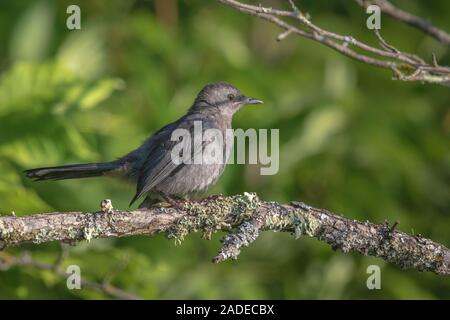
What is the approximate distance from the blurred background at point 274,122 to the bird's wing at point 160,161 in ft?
1.81

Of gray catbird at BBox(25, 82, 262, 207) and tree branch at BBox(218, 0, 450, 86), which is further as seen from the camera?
gray catbird at BBox(25, 82, 262, 207)

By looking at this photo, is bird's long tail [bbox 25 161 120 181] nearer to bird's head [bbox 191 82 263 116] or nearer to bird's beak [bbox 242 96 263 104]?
bird's head [bbox 191 82 263 116]

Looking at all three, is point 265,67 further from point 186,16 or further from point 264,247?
point 264,247

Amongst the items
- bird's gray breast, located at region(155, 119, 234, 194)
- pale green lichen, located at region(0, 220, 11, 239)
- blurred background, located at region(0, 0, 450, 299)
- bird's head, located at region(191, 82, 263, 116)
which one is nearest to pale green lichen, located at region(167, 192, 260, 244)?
pale green lichen, located at region(0, 220, 11, 239)

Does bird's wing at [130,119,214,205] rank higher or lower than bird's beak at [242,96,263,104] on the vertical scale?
lower

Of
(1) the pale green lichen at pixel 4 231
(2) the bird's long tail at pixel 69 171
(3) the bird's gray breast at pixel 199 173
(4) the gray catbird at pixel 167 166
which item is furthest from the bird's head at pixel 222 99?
(1) the pale green lichen at pixel 4 231

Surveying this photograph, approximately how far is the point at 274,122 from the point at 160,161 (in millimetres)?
2236

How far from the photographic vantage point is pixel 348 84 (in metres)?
9.00

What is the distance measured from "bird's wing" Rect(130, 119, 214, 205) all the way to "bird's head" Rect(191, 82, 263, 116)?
483 mm

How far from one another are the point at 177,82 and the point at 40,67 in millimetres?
2395

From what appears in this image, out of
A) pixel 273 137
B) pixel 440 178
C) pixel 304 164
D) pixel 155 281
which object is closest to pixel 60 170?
pixel 155 281

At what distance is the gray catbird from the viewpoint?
6711mm

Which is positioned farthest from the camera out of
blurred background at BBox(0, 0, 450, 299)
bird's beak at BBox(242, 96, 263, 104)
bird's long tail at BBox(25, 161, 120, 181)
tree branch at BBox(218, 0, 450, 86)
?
blurred background at BBox(0, 0, 450, 299)

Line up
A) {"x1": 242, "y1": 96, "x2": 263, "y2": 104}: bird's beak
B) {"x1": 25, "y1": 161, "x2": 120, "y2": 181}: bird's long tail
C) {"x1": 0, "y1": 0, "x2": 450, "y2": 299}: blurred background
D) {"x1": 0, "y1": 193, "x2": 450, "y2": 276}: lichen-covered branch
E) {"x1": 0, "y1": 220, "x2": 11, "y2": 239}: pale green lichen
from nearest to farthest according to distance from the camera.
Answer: {"x1": 0, "y1": 220, "x2": 11, "y2": 239}: pale green lichen, {"x1": 0, "y1": 193, "x2": 450, "y2": 276}: lichen-covered branch, {"x1": 25, "y1": 161, "x2": 120, "y2": 181}: bird's long tail, {"x1": 242, "y1": 96, "x2": 263, "y2": 104}: bird's beak, {"x1": 0, "y1": 0, "x2": 450, "y2": 299}: blurred background
